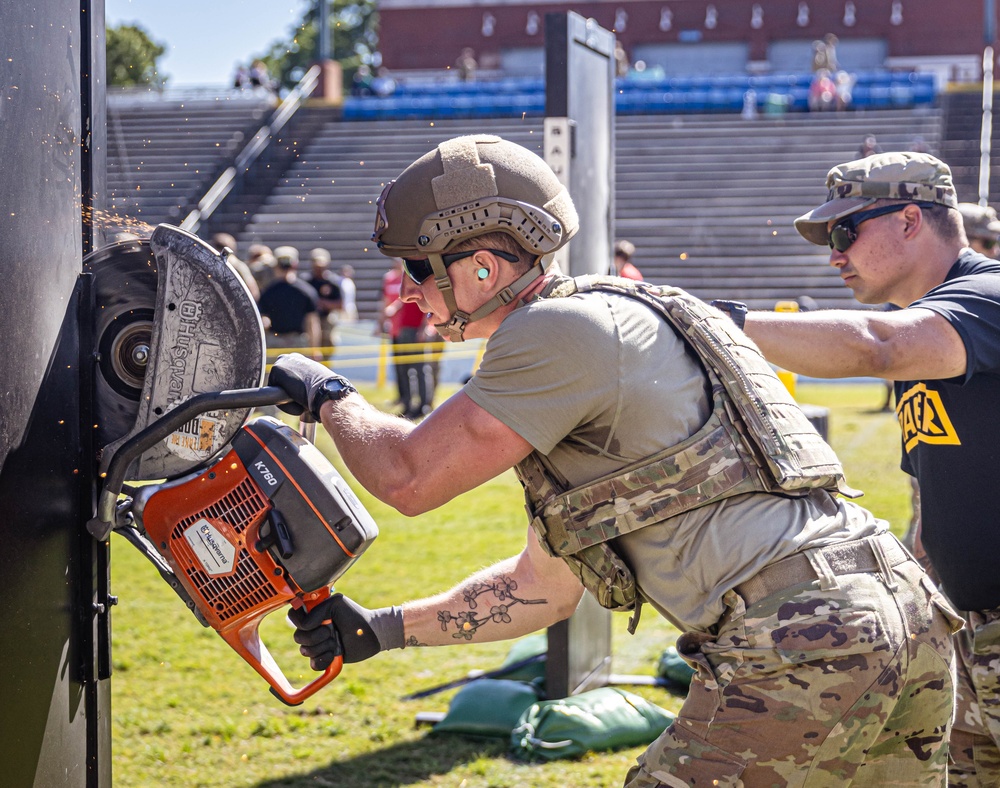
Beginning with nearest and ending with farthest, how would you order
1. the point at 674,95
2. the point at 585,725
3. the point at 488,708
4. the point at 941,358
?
the point at 941,358, the point at 585,725, the point at 488,708, the point at 674,95

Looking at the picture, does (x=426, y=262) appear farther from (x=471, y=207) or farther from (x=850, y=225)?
(x=850, y=225)

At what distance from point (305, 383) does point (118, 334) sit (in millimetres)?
475

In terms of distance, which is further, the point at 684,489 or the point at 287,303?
the point at 287,303

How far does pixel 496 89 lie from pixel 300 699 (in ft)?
105

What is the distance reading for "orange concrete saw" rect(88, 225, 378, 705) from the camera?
7.58ft

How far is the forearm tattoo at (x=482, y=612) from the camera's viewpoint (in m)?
2.72

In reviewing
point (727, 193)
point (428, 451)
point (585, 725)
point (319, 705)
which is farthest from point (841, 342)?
point (727, 193)

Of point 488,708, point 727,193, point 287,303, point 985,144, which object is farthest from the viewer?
point 727,193

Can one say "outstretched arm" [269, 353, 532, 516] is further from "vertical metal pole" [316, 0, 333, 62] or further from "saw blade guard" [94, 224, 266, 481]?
"vertical metal pole" [316, 0, 333, 62]

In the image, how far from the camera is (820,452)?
7.52 feet

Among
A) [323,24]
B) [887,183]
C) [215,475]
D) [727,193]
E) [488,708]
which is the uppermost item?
[323,24]

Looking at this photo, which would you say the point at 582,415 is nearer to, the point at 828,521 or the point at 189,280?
the point at 828,521

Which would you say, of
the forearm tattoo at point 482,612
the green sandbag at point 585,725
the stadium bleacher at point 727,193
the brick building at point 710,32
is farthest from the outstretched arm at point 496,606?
the brick building at point 710,32

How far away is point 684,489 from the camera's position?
84.7 inches
